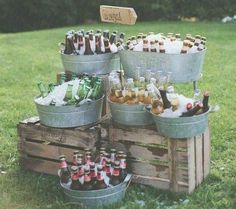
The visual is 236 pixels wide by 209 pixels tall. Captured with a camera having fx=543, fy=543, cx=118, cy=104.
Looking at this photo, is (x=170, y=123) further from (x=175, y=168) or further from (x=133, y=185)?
(x=133, y=185)

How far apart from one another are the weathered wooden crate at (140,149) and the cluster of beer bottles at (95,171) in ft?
0.45

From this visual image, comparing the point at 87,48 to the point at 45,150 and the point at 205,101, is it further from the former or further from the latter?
the point at 205,101

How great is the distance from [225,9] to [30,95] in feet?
31.4

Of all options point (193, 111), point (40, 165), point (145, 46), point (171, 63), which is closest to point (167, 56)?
point (171, 63)

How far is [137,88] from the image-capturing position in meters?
3.93

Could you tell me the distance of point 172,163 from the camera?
381cm

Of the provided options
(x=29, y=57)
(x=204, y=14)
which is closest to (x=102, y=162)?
(x=29, y=57)

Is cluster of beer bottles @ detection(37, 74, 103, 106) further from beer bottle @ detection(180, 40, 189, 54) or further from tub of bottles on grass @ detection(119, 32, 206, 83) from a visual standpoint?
beer bottle @ detection(180, 40, 189, 54)

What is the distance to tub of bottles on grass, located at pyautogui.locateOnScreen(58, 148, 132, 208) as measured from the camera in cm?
367

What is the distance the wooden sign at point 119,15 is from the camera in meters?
4.22

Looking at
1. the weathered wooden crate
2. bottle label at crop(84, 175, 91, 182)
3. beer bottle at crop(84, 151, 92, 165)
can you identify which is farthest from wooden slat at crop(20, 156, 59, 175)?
bottle label at crop(84, 175, 91, 182)

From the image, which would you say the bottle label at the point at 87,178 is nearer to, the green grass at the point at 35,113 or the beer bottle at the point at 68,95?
the green grass at the point at 35,113

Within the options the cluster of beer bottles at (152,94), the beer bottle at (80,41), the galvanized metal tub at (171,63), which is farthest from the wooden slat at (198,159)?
the beer bottle at (80,41)

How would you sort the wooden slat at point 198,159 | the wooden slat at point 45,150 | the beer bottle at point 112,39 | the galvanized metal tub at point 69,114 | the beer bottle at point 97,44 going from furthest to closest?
the beer bottle at point 112,39, the beer bottle at point 97,44, the wooden slat at point 45,150, the galvanized metal tub at point 69,114, the wooden slat at point 198,159
